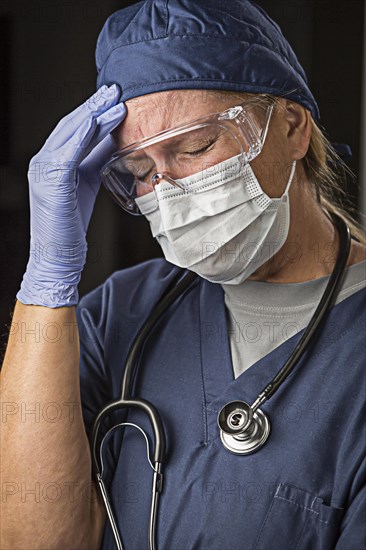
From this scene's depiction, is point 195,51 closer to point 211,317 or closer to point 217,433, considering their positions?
point 211,317

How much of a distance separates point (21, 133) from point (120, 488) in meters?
0.81

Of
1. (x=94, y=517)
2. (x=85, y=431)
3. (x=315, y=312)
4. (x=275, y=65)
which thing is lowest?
(x=94, y=517)

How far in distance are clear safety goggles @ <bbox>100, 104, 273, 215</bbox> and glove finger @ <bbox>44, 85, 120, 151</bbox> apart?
7 centimetres

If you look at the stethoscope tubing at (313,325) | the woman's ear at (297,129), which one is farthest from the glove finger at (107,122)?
the stethoscope tubing at (313,325)

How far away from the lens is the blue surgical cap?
1.10 meters

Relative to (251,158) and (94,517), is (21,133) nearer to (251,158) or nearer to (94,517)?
(251,158)

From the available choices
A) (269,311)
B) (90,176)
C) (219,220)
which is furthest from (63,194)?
(269,311)

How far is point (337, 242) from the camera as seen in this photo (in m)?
1.21

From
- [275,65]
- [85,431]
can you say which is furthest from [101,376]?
[275,65]

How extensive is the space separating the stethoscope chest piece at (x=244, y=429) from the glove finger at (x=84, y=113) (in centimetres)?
46

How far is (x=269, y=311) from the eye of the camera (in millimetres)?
1206

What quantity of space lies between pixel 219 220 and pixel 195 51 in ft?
0.79

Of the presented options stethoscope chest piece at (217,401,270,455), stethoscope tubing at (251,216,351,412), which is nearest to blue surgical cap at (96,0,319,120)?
stethoscope tubing at (251,216,351,412)

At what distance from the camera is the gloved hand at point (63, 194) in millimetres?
1112
